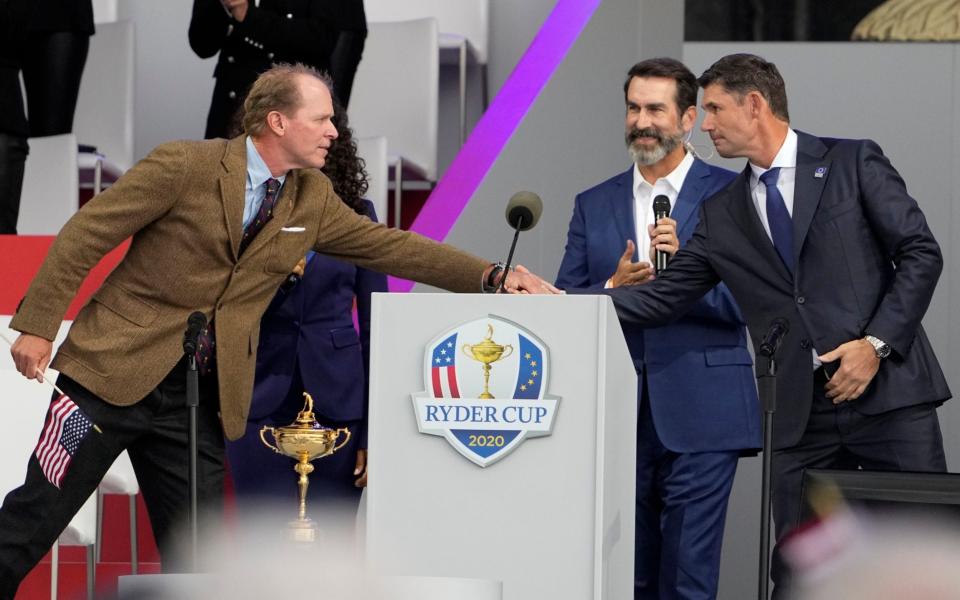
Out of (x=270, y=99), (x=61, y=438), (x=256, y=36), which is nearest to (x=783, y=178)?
(x=270, y=99)

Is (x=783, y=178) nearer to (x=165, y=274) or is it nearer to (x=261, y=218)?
(x=261, y=218)

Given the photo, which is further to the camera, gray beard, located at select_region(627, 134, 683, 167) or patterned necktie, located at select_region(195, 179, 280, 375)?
gray beard, located at select_region(627, 134, 683, 167)

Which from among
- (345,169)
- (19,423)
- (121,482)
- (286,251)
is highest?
(345,169)

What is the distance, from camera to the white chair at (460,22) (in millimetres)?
6848

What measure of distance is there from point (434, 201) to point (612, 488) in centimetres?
246

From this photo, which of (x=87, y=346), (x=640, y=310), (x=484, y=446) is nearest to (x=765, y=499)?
(x=484, y=446)

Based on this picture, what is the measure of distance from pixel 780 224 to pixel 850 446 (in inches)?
20.4

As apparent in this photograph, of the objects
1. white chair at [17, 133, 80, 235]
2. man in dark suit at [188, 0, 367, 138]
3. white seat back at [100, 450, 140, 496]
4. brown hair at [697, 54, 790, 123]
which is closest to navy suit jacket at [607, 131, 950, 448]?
brown hair at [697, 54, 790, 123]

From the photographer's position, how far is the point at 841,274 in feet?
11.7

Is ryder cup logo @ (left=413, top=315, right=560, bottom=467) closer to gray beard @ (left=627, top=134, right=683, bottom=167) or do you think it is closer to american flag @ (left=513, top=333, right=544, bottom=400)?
american flag @ (left=513, top=333, right=544, bottom=400)

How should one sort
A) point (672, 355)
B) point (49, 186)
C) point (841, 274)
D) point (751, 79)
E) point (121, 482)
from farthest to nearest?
1. point (49, 186)
2. point (121, 482)
3. point (672, 355)
4. point (751, 79)
5. point (841, 274)

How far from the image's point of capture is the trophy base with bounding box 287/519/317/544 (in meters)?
3.17

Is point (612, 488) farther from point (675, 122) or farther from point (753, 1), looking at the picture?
point (753, 1)

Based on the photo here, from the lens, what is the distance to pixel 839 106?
4.96 meters
